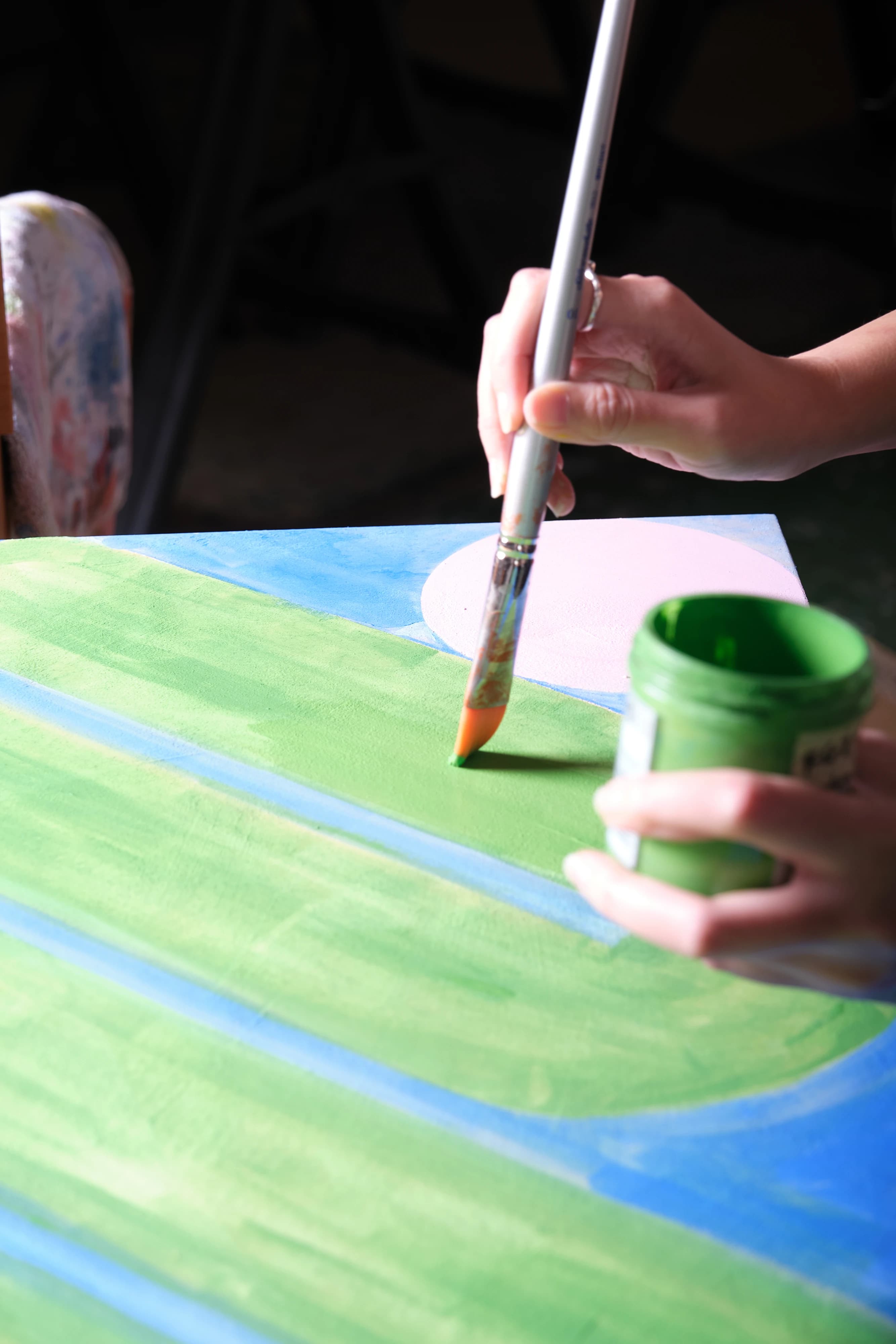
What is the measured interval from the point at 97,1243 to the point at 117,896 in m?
0.19

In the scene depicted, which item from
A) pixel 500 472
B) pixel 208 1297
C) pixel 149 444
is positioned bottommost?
pixel 149 444

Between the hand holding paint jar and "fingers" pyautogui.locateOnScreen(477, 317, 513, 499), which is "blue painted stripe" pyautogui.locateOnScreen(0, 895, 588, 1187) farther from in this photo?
"fingers" pyautogui.locateOnScreen(477, 317, 513, 499)

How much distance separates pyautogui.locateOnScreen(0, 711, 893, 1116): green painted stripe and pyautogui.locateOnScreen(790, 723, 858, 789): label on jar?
6.6 inches

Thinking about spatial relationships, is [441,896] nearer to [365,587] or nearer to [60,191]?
[365,587]

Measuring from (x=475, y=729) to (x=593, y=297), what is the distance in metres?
0.25

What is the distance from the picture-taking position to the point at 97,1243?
45 centimetres

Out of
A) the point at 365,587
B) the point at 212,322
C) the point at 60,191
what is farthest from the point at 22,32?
the point at 365,587

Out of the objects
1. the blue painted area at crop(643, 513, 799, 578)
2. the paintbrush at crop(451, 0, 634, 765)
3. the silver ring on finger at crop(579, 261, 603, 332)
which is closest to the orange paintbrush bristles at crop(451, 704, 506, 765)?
the paintbrush at crop(451, 0, 634, 765)

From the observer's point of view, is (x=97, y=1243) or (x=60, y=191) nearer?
(x=97, y=1243)

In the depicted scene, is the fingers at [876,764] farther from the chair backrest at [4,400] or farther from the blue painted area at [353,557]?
the chair backrest at [4,400]

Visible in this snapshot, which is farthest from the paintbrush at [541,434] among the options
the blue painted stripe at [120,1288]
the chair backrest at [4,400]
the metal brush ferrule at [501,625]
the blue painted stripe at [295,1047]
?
the chair backrest at [4,400]

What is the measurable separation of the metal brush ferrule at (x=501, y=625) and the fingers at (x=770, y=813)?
260 millimetres

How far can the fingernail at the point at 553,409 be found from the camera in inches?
24.8

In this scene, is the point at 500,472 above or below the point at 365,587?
above
